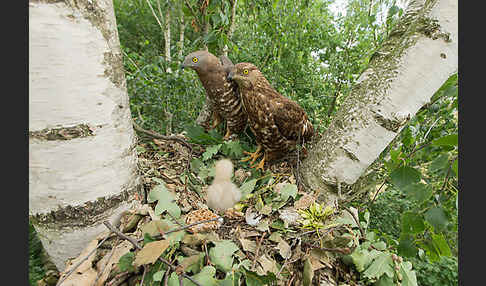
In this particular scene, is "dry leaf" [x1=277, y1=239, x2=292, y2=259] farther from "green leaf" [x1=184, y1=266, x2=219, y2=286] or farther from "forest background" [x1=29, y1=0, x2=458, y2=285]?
"forest background" [x1=29, y1=0, x2=458, y2=285]

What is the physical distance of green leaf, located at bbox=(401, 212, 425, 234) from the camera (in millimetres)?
590

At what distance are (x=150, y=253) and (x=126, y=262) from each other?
0.25 feet

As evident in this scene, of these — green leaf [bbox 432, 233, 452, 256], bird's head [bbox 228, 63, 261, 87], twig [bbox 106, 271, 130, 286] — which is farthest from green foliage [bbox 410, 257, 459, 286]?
twig [bbox 106, 271, 130, 286]

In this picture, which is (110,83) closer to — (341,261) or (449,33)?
(341,261)

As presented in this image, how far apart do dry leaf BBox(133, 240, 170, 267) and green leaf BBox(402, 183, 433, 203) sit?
2.07 feet

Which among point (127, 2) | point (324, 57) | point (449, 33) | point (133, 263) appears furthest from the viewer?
point (127, 2)

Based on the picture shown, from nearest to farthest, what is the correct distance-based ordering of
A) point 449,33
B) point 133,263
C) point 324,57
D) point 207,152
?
point 133,263, point 449,33, point 207,152, point 324,57

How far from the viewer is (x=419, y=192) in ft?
1.95

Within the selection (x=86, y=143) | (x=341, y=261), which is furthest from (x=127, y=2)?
(x=341, y=261)

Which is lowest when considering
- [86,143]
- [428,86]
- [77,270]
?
[77,270]

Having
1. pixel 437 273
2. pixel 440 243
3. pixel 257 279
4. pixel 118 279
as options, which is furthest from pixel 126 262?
pixel 437 273

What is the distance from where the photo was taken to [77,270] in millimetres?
587

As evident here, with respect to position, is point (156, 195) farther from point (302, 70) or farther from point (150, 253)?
point (302, 70)

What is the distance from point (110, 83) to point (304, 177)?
0.80 meters
